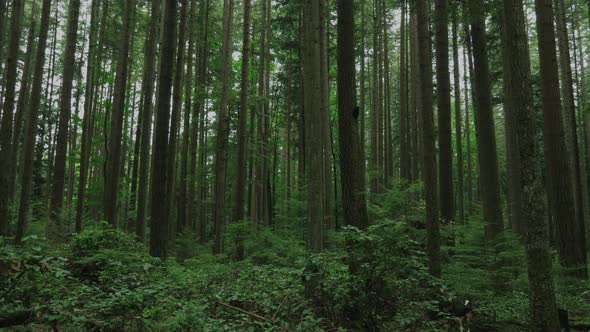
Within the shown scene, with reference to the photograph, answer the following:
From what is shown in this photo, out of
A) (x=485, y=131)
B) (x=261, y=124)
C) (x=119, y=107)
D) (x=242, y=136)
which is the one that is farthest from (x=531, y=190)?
(x=261, y=124)

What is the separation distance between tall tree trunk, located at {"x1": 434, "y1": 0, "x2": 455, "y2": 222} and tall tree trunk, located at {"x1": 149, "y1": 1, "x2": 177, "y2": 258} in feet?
21.3

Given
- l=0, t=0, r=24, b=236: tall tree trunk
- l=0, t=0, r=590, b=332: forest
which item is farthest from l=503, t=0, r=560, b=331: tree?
l=0, t=0, r=24, b=236: tall tree trunk

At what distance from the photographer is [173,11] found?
9.38 metres

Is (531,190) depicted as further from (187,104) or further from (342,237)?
(187,104)

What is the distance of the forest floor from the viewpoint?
16.1ft

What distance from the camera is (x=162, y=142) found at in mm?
9086

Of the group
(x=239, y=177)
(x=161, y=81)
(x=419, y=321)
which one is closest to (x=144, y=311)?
(x=419, y=321)

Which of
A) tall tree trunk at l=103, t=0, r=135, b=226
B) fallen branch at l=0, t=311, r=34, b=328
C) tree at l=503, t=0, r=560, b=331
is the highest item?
tall tree trunk at l=103, t=0, r=135, b=226

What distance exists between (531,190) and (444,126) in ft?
18.3

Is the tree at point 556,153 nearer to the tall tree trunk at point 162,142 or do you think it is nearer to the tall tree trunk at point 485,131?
the tall tree trunk at point 485,131

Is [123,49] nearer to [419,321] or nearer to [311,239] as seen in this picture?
[311,239]

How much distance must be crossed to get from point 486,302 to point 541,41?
6.21m

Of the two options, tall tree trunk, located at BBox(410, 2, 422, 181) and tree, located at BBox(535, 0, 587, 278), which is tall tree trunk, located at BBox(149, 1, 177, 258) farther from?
tall tree trunk, located at BBox(410, 2, 422, 181)

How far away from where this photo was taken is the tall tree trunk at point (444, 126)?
34.8ft
